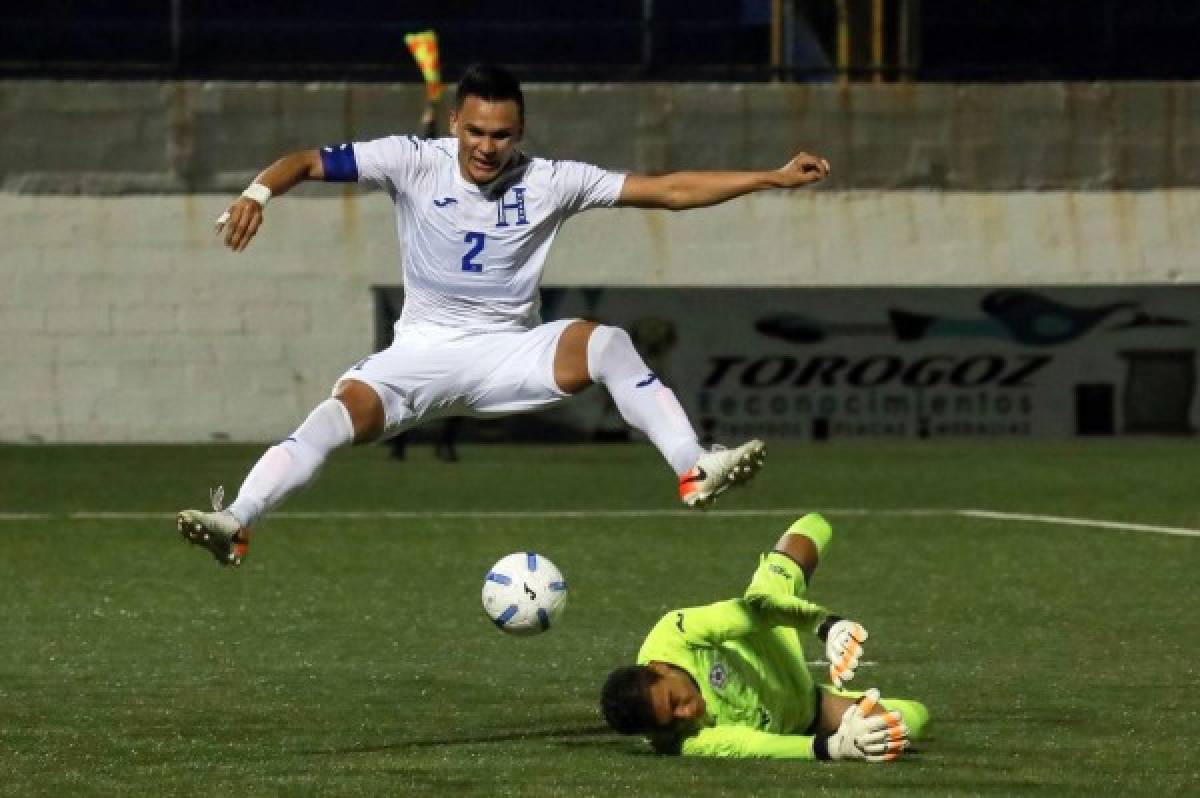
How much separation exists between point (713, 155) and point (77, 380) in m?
6.99

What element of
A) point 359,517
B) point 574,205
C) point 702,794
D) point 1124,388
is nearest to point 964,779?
point 702,794

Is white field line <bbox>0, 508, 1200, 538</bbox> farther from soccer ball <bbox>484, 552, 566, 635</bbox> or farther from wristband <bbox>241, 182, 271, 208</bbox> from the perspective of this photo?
wristband <bbox>241, 182, 271, 208</bbox>

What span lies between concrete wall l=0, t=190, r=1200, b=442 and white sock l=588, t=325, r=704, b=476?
17.4m

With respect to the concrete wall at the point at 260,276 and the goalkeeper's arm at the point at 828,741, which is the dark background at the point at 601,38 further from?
the goalkeeper's arm at the point at 828,741

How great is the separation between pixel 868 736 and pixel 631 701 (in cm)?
76

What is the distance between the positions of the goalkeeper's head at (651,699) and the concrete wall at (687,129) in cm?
1913

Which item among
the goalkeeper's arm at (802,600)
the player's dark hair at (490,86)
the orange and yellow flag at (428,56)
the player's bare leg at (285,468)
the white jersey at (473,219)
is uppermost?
the orange and yellow flag at (428,56)

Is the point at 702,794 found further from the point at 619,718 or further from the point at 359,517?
the point at 359,517

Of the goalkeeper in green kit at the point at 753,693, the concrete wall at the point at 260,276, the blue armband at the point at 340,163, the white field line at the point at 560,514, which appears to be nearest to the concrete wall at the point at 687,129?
the concrete wall at the point at 260,276

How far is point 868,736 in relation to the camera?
8180 mm

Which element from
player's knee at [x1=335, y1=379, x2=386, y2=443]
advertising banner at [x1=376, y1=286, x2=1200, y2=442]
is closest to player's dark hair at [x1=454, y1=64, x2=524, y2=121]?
player's knee at [x1=335, y1=379, x2=386, y2=443]

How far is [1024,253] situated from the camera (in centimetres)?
2800

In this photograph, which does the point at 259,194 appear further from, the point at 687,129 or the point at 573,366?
the point at 687,129

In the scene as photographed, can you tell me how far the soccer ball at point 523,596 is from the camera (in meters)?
9.51
